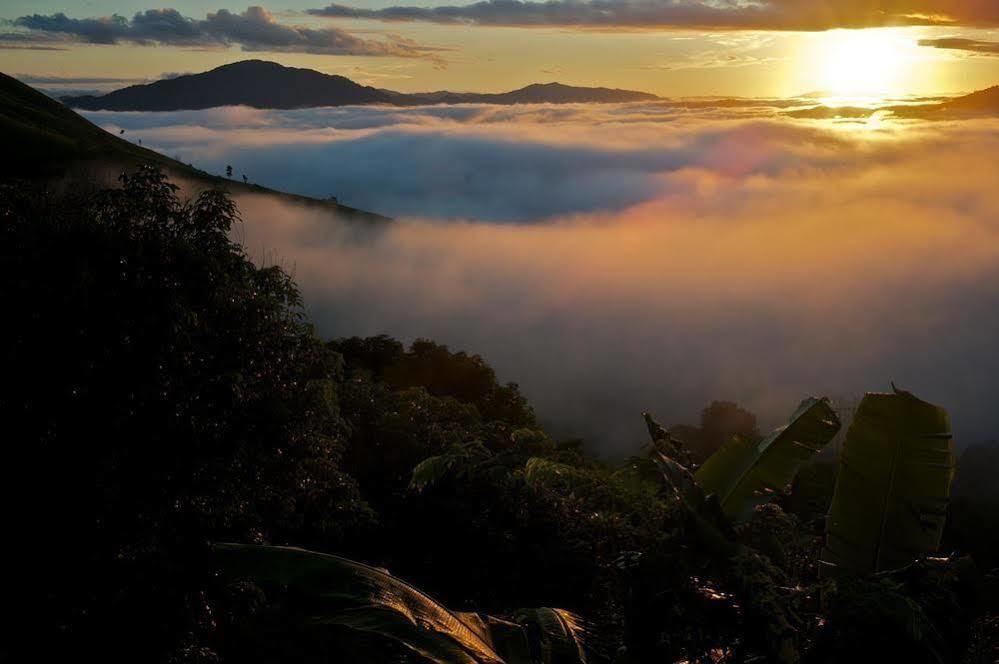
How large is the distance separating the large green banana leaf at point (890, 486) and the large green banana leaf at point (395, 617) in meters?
2.42

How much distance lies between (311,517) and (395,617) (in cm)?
945

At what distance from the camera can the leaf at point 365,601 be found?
563cm

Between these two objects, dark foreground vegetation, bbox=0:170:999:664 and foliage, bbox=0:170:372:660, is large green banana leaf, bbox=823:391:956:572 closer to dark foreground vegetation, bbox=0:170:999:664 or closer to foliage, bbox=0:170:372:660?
dark foreground vegetation, bbox=0:170:999:664

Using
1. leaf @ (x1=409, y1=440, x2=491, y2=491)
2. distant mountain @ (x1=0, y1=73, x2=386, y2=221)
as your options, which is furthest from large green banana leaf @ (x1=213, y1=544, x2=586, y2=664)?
distant mountain @ (x1=0, y1=73, x2=386, y2=221)

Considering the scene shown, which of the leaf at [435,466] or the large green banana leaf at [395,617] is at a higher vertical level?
the large green banana leaf at [395,617]

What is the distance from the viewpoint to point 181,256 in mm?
12109

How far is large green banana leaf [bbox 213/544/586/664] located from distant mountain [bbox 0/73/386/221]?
3579 inches

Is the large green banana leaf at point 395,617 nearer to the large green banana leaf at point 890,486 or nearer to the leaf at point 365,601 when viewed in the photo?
the leaf at point 365,601

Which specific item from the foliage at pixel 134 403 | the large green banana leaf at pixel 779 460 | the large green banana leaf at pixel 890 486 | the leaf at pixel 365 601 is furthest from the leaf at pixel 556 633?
the foliage at pixel 134 403

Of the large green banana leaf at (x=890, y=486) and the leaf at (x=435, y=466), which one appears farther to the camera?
the leaf at (x=435, y=466)

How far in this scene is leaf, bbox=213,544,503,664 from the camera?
563 cm

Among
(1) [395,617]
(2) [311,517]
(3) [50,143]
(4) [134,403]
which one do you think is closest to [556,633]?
(1) [395,617]

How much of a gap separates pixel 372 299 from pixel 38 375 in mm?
181428

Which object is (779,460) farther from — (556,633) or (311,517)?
(311,517)
